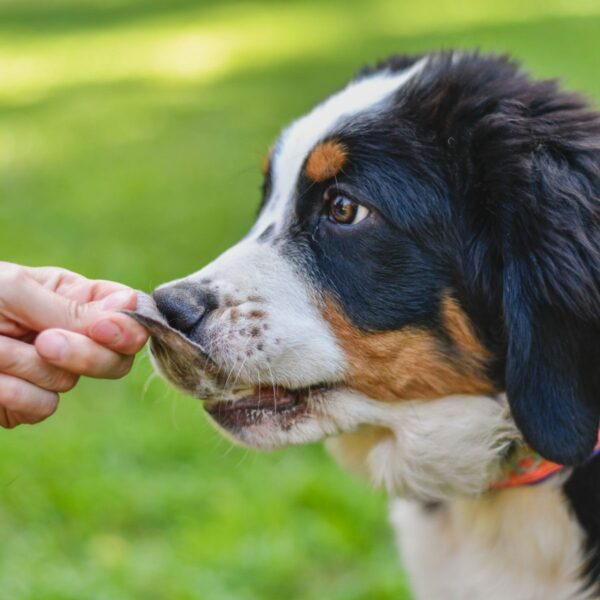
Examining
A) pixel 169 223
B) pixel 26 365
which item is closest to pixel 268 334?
pixel 26 365

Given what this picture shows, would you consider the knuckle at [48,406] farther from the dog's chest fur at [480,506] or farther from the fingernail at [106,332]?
the dog's chest fur at [480,506]

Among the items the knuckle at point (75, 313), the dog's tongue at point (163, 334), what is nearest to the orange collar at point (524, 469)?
the dog's tongue at point (163, 334)

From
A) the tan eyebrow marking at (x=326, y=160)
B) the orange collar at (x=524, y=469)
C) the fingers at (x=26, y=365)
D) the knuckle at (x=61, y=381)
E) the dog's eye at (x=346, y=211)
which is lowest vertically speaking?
the orange collar at (x=524, y=469)

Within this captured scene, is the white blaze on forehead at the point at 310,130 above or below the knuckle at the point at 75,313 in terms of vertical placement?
above

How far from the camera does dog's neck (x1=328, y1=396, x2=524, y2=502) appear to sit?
2.96 metres

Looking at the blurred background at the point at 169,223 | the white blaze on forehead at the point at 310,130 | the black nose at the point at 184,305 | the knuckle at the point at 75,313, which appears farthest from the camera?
the blurred background at the point at 169,223

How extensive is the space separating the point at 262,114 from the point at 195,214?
3.17 meters

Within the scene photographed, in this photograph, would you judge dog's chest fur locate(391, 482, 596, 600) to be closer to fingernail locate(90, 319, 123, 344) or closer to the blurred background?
the blurred background

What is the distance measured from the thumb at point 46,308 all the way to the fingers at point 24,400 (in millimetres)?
143

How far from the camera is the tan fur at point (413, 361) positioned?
2922 mm

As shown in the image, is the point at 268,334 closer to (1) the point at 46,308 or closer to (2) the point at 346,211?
(2) the point at 346,211

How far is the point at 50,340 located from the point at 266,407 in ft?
2.39

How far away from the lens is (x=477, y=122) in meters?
2.98

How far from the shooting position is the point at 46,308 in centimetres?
261
